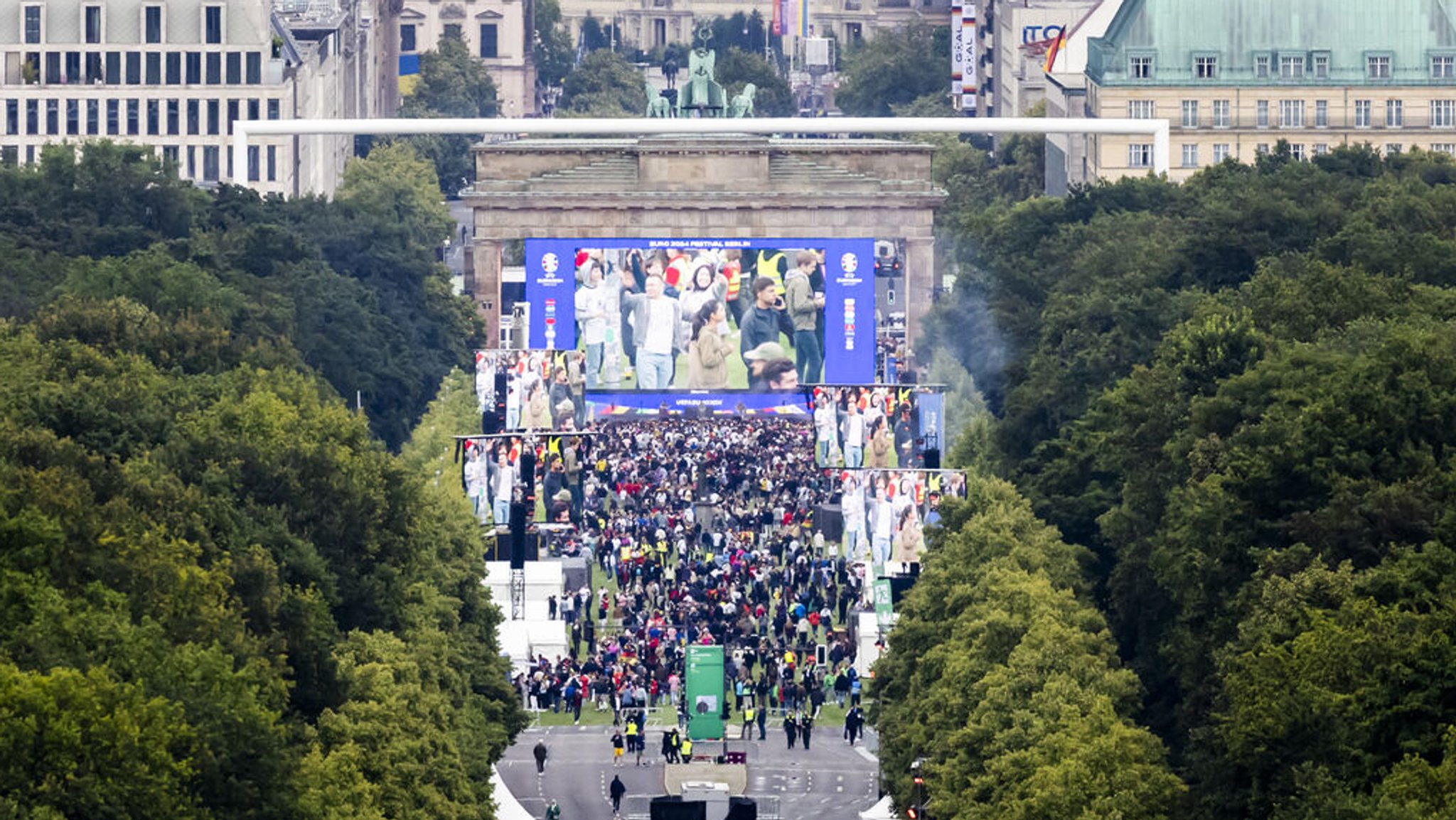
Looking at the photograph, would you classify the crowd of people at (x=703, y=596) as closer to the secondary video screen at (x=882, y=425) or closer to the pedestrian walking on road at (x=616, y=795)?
the secondary video screen at (x=882, y=425)

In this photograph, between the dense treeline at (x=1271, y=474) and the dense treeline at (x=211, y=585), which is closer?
the dense treeline at (x=211, y=585)

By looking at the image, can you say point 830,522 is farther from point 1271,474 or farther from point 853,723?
point 1271,474

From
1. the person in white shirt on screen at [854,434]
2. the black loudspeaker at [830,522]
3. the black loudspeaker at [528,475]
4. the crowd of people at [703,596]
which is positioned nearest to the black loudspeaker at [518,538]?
the crowd of people at [703,596]

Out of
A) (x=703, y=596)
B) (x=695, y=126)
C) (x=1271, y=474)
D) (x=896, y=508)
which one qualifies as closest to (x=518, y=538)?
(x=703, y=596)

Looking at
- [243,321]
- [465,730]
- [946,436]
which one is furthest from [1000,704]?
[946,436]

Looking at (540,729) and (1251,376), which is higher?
(1251,376)

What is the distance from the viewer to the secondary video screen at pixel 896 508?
15325cm

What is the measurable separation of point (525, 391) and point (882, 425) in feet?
47.8

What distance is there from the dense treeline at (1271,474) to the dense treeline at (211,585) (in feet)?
38.1

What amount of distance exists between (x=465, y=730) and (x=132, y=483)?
33.4 feet

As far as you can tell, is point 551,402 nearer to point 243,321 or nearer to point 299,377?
point 243,321

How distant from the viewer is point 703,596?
159375 mm

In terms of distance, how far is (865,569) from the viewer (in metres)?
155

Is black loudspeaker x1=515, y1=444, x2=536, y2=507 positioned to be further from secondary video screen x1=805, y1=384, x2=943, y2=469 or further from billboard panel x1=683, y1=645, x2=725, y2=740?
billboard panel x1=683, y1=645, x2=725, y2=740
